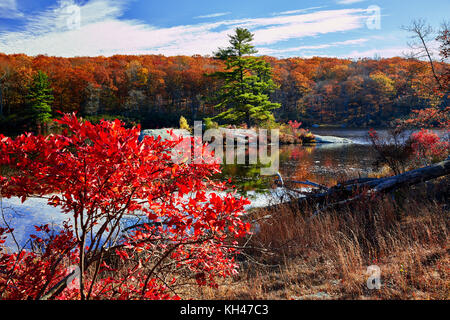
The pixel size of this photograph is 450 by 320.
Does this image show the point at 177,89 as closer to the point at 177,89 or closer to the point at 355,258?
the point at 177,89

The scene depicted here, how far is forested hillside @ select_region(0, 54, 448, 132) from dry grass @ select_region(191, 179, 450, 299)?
29585mm

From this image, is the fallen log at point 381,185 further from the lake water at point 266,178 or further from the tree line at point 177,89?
the tree line at point 177,89

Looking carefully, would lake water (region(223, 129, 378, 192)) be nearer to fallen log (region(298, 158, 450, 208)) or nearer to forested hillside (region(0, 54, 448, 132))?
fallen log (region(298, 158, 450, 208))

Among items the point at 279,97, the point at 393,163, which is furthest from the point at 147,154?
the point at 279,97

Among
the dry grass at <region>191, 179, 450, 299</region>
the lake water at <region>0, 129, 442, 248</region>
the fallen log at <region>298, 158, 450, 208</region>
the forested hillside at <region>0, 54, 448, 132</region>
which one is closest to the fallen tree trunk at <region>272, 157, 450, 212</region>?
the fallen log at <region>298, 158, 450, 208</region>

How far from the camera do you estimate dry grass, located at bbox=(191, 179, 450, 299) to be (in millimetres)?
2590

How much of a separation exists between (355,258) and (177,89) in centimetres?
4218

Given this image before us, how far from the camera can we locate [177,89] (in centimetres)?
4262

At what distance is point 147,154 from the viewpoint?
6.04 feet

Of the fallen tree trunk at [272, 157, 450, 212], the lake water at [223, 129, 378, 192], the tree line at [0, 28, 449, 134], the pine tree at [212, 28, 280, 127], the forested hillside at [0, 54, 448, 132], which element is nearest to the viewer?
the fallen tree trunk at [272, 157, 450, 212]

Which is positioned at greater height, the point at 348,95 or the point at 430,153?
the point at 348,95

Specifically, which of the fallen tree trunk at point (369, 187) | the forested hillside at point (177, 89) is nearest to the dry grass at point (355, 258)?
the fallen tree trunk at point (369, 187)
